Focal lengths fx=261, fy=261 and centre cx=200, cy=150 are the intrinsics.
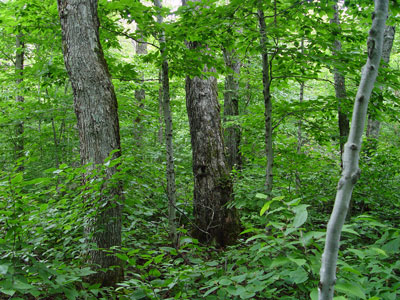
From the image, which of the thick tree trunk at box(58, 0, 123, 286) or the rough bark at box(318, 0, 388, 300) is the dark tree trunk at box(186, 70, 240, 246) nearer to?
the thick tree trunk at box(58, 0, 123, 286)

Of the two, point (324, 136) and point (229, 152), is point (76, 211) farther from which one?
point (229, 152)

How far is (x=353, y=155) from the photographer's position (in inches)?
38.4

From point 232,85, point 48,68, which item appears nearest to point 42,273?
point 48,68

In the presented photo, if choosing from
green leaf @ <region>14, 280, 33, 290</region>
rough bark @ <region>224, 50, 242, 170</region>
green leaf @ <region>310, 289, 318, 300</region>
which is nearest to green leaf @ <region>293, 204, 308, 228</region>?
green leaf @ <region>310, 289, 318, 300</region>

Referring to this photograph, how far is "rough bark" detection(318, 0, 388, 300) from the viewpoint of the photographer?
3.15 ft

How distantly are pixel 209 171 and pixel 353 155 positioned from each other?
401 centimetres

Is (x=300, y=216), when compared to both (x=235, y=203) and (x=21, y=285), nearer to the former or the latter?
(x=21, y=285)

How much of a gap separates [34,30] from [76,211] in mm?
3191

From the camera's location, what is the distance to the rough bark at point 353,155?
960 mm

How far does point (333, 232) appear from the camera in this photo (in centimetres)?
98

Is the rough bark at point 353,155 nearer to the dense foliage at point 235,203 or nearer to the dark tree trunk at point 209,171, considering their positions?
the dense foliage at point 235,203

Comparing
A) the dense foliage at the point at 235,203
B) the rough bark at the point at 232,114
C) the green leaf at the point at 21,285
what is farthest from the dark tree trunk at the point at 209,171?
the green leaf at the point at 21,285

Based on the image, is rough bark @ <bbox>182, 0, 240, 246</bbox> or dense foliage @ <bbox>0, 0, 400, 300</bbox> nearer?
dense foliage @ <bbox>0, 0, 400, 300</bbox>

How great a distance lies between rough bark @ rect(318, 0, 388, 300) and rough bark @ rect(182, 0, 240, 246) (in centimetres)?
369
